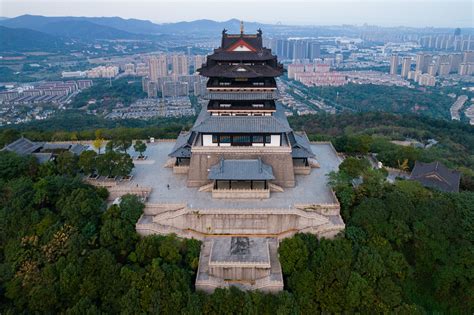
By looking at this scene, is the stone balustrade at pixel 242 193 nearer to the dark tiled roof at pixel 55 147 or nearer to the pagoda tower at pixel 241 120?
the pagoda tower at pixel 241 120

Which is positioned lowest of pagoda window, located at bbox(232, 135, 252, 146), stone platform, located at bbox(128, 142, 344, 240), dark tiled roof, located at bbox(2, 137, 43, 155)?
stone platform, located at bbox(128, 142, 344, 240)

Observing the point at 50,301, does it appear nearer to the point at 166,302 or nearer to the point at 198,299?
the point at 166,302

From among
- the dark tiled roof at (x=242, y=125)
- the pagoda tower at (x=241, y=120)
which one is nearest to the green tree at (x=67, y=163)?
the pagoda tower at (x=241, y=120)

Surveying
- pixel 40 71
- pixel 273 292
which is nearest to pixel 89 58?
pixel 40 71

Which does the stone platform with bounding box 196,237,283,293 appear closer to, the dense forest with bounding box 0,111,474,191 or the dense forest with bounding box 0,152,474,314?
the dense forest with bounding box 0,152,474,314

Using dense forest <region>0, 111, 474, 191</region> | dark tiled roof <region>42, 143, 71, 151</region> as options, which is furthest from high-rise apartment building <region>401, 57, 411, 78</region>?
dark tiled roof <region>42, 143, 71, 151</region>

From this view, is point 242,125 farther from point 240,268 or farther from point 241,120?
point 240,268
